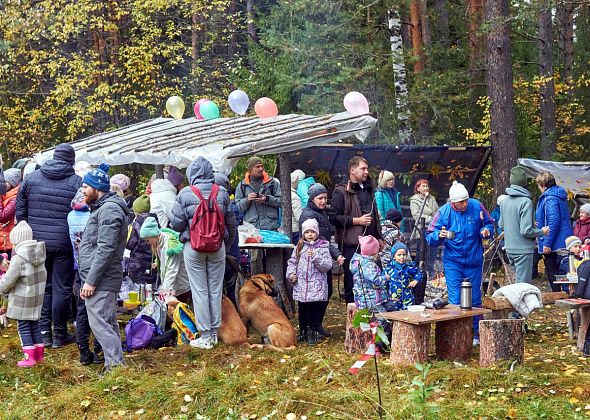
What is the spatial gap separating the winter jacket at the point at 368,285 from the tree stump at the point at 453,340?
26.3 inches

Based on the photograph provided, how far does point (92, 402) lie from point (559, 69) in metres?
22.5

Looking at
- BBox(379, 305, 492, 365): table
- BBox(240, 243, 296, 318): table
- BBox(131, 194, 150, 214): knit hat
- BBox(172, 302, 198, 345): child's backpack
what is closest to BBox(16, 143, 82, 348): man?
BBox(131, 194, 150, 214): knit hat

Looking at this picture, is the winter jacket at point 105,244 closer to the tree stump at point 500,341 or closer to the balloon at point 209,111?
the tree stump at point 500,341

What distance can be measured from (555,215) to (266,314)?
13.9ft

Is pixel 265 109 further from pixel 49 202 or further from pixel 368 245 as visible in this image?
pixel 368 245

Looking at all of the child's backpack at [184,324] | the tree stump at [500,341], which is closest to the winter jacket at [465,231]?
the tree stump at [500,341]

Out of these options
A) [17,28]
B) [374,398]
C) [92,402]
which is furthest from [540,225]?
[17,28]

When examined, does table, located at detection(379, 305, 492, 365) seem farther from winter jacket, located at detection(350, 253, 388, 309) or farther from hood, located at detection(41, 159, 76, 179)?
hood, located at detection(41, 159, 76, 179)

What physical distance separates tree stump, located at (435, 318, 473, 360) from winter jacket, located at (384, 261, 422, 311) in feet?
1.63

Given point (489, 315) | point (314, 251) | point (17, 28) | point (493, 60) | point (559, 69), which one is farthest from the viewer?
point (559, 69)

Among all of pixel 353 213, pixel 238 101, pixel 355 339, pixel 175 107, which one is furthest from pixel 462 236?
pixel 175 107

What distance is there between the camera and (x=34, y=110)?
24125 mm

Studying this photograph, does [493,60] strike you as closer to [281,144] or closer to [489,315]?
[281,144]

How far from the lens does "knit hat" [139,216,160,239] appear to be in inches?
365
